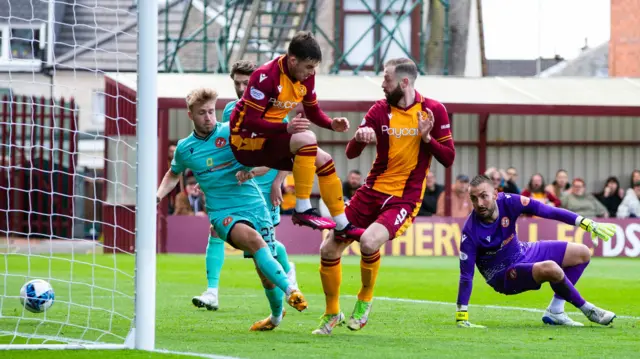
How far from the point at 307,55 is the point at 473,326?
7.90 feet

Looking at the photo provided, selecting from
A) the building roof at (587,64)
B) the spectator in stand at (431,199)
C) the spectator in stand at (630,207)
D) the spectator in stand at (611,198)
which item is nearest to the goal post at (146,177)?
the spectator in stand at (431,199)

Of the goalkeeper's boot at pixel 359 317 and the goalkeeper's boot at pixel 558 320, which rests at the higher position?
the goalkeeper's boot at pixel 359 317

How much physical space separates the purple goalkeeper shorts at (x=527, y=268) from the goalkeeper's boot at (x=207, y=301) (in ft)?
8.41

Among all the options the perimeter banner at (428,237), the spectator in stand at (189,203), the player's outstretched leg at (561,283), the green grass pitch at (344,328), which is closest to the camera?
the green grass pitch at (344,328)

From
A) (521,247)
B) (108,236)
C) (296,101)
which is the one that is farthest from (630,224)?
(296,101)

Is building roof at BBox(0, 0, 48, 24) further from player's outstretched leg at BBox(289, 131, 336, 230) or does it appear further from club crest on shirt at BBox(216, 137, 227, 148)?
player's outstretched leg at BBox(289, 131, 336, 230)

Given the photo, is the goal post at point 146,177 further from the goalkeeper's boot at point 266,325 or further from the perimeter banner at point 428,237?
the perimeter banner at point 428,237

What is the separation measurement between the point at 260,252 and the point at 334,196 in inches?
27.0

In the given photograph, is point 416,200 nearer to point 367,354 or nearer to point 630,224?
point 367,354

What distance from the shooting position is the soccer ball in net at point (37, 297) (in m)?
8.57

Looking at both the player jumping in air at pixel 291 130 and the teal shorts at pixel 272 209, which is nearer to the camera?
the player jumping in air at pixel 291 130

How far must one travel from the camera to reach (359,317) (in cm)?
782

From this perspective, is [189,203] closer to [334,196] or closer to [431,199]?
[431,199]

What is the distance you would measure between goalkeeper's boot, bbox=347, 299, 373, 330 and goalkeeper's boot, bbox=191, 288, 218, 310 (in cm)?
230
